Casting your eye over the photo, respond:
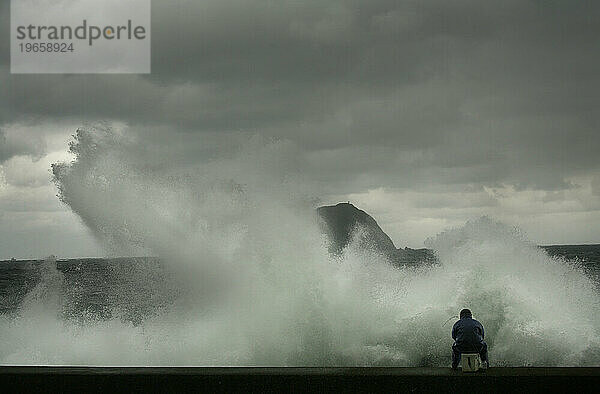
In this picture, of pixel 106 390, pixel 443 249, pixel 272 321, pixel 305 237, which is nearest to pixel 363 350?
pixel 272 321

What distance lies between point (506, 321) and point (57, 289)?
554 inches

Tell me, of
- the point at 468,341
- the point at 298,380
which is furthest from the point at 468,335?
the point at 298,380

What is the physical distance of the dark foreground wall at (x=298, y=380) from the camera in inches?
225

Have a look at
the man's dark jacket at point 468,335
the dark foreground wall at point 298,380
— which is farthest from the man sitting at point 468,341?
the dark foreground wall at point 298,380

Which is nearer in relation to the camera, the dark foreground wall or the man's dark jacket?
the dark foreground wall

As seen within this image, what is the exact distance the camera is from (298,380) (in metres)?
5.89

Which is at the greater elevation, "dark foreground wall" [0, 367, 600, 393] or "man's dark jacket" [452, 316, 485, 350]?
"man's dark jacket" [452, 316, 485, 350]

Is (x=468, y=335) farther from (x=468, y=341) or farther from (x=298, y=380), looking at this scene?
(x=298, y=380)

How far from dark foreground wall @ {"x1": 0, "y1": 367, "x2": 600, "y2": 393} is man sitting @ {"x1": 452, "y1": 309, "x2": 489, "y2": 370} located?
0.27 metres

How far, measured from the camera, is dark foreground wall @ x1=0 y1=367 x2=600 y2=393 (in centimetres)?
573

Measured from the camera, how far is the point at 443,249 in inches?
592

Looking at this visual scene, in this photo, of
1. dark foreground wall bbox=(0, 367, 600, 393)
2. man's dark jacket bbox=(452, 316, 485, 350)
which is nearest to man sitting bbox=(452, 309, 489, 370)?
man's dark jacket bbox=(452, 316, 485, 350)

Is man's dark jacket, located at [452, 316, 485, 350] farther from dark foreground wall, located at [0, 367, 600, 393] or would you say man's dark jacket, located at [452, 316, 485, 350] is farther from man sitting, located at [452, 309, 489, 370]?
dark foreground wall, located at [0, 367, 600, 393]

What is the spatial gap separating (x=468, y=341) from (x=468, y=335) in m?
0.08
